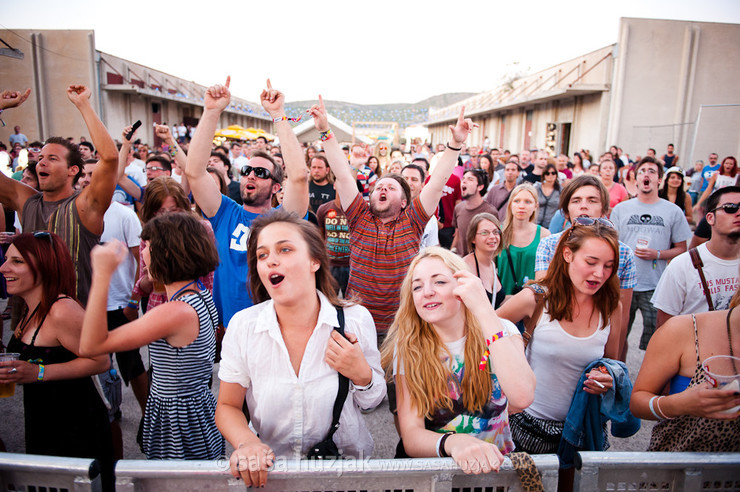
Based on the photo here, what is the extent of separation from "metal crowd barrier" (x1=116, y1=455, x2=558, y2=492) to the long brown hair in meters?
1.09

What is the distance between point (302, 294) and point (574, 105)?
2209 centimetres

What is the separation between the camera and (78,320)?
2.17 metres

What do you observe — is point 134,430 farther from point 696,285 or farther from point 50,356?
point 696,285

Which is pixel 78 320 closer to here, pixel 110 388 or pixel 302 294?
pixel 110 388

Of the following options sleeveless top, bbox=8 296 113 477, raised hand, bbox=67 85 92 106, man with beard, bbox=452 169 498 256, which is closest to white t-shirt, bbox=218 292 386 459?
sleeveless top, bbox=8 296 113 477

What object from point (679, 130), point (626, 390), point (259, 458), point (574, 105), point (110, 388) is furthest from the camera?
point (574, 105)

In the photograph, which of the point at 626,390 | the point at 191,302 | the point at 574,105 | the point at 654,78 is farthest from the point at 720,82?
the point at 191,302

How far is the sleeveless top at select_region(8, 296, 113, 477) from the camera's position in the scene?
2.15 meters

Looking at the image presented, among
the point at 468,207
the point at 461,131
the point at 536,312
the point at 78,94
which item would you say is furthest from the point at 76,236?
the point at 468,207

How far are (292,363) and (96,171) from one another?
2252 millimetres

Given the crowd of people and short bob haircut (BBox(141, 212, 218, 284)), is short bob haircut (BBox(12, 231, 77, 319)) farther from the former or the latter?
short bob haircut (BBox(141, 212, 218, 284))

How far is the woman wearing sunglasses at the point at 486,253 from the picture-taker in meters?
3.76

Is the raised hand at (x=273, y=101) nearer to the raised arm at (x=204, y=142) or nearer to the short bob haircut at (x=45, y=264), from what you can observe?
the raised arm at (x=204, y=142)

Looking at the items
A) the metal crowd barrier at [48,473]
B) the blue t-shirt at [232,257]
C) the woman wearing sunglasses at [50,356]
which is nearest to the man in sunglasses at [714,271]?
the blue t-shirt at [232,257]
